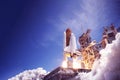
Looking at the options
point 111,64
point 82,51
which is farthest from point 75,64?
point 111,64

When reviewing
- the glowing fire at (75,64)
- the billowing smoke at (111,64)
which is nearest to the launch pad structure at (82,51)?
the glowing fire at (75,64)

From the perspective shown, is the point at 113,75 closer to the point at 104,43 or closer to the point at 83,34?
the point at 104,43

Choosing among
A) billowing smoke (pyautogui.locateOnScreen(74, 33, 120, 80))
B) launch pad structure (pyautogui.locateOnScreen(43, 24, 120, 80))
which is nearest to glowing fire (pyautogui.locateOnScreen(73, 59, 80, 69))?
launch pad structure (pyautogui.locateOnScreen(43, 24, 120, 80))

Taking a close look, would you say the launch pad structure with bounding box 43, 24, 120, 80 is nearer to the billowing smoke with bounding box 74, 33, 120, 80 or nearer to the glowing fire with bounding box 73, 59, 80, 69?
the glowing fire with bounding box 73, 59, 80, 69

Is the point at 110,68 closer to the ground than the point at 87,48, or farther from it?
closer to the ground

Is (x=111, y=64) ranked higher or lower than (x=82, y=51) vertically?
lower

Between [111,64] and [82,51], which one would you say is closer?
[111,64]

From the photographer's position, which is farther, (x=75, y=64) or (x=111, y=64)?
(x=75, y=64)

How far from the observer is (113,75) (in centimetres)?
2502

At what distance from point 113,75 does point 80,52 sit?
77.9 ft

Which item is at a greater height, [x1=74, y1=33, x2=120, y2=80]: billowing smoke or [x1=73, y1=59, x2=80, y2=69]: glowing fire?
[x1=73, y1=59, x2=80, y2=69]: glowing fire

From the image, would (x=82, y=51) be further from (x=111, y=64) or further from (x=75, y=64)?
(x=111, y=64)

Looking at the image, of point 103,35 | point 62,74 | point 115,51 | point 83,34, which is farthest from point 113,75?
point 83,34

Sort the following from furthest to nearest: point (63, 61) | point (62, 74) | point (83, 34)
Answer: point (83, 34) → point (63, 61) → point (62, 74)
